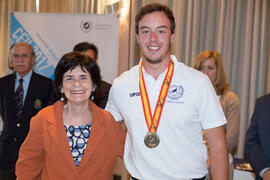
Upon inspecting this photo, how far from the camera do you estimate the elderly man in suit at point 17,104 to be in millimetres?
3203

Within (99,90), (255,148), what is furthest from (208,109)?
(99,90)

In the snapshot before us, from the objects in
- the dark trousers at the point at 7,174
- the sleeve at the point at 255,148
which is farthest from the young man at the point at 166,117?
the dark trousers at the point at 7,174

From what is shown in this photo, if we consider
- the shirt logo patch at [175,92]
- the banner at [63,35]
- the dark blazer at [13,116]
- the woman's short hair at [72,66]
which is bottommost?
the dark blazer at [13,116]

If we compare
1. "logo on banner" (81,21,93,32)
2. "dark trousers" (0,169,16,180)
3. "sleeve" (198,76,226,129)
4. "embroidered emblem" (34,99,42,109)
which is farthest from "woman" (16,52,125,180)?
"logo on banner" (81,21,93,32)

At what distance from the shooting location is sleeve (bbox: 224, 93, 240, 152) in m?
2.88

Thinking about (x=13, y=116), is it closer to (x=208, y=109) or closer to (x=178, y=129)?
(x=178, y=129)

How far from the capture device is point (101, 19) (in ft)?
14.2

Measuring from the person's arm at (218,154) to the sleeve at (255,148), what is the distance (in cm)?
22

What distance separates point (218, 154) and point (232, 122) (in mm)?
1222

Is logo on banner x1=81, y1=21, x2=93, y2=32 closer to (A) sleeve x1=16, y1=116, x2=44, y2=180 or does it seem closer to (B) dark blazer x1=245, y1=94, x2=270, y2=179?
(A) sleeve x1=16, y1=116, x2=44, y2=180

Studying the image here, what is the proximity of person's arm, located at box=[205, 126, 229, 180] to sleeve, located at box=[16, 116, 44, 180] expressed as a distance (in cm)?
119

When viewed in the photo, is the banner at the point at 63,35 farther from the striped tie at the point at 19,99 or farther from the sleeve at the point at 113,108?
the sleeve at the point at 113,108

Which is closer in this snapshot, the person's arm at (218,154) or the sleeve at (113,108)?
the person's arm at (218,154)

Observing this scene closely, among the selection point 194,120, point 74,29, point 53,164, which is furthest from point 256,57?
point 53,164
